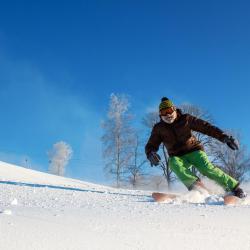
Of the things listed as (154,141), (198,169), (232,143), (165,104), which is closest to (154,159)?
(154,141)

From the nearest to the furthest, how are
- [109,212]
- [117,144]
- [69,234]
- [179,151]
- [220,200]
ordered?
[69,234] → [109,212] → [220,200] → [179,151] → [117,144]

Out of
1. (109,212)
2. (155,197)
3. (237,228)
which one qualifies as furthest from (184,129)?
(237,228)

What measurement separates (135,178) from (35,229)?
73.6ft

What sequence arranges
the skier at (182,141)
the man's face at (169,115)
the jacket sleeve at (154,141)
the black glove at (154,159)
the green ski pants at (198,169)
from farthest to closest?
1. the jacket sleeve at (154,141)
2. the man's face at (169,115)
3. the black glove at (154,159)
4. the skier at (182,141)
5. the green ski pants at (198,169)

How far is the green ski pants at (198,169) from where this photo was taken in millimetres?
4777

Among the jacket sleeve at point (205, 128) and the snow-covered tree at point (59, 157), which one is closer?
the jacket sleeve at point (205, 128)

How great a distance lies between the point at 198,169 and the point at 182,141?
496 millimetres

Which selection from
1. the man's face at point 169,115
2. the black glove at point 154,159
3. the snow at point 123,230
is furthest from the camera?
the man's face at point 169,115

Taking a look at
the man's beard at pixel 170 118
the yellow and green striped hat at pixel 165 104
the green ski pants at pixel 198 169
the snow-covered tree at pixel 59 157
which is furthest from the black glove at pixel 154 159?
the snow-covered tree at pixel 59 157

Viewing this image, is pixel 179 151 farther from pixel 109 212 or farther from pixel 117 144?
pixel 117 144

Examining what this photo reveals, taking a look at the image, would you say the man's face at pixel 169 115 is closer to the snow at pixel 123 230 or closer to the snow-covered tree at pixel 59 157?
the snow at pixel 123 230

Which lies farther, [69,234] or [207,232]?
[207,232]

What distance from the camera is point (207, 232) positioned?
2.19 metres

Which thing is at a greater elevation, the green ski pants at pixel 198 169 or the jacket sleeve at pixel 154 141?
the jacket sleeve at pixel 154 141
